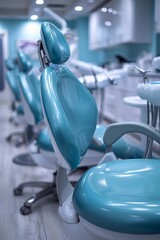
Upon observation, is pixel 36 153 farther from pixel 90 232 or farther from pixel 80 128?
pixel 90 232

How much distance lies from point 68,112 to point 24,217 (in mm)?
990

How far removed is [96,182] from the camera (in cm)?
102

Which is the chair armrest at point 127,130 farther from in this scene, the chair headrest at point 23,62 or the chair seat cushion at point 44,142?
the chair headrest at point 23,62

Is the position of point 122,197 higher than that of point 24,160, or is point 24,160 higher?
point 122,197

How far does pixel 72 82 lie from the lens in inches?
54.7

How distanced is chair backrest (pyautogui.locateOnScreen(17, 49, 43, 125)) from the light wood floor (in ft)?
1.89

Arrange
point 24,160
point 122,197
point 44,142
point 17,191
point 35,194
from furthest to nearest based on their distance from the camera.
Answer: point 24,160 → point 17,191 → point 35,194 → point 44,142 → point 122,197

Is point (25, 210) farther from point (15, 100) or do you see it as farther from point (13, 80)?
point (13, 80)

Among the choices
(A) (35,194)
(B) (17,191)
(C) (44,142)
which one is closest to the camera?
(C) (44,142)

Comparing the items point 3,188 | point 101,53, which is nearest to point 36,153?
point 3,188

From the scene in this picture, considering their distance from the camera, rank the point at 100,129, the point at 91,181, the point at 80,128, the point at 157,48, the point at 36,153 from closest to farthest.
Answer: the point at 91,181 → the point at 80,128 → the point at 100,129 → the point at 36,153 → the point at 157,48

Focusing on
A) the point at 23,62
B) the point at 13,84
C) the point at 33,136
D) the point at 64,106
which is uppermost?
the point at 23,62

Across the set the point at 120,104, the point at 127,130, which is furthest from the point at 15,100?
the point at 127,130

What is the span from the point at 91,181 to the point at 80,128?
0.33m
